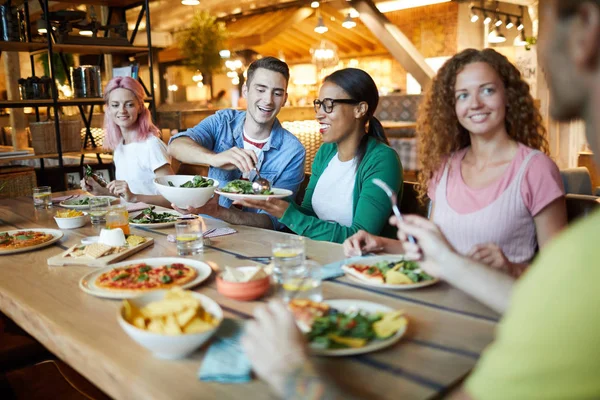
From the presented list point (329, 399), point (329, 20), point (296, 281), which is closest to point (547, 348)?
point (329, 399)

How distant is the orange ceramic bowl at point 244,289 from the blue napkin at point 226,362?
0.21 m

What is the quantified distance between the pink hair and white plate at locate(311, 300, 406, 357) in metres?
2.33

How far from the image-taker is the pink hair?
10.5 ft

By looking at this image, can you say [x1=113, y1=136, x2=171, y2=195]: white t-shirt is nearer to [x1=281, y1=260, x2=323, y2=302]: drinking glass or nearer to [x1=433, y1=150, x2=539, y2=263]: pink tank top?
[x1=433, y1=150, x2=539, y2=263]: pink tank top

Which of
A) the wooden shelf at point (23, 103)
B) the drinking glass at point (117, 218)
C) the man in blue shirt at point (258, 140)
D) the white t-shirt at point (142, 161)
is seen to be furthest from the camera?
the wooden shelf at point (23, 103)

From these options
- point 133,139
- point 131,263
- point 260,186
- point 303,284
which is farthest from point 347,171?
point 133,139

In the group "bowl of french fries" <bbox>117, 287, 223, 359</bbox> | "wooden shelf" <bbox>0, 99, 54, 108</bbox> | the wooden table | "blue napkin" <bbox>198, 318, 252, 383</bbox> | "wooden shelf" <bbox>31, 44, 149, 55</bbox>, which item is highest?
"wooden shelf" <bbox>31, 44, 149, 55</bbox>

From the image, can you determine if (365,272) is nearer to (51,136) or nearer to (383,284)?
(383,284)

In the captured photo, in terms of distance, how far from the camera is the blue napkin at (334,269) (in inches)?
60.2

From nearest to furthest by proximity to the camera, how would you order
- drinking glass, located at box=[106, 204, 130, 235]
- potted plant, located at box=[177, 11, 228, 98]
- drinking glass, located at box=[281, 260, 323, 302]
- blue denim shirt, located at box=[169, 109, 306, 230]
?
drinking glass, located at box=[281, 260, 323, 302] → drinking glass, located at box=[106, 204, 130, 235] → blue denim shirt, located at box=[169, 109, 306, 230] → potted plant, located at box=[177, 11, 228, 98]

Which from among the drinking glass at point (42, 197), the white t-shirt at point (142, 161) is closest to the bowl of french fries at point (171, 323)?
the drinking glass at point (42, 197)

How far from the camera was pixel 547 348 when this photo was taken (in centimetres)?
64

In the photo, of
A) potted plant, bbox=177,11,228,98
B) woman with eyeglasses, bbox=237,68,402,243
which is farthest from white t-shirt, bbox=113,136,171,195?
potted plant, bbox=177,11,228,98

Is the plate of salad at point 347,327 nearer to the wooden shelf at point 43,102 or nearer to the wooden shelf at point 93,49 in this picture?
the wooden shelf at point 43,102
